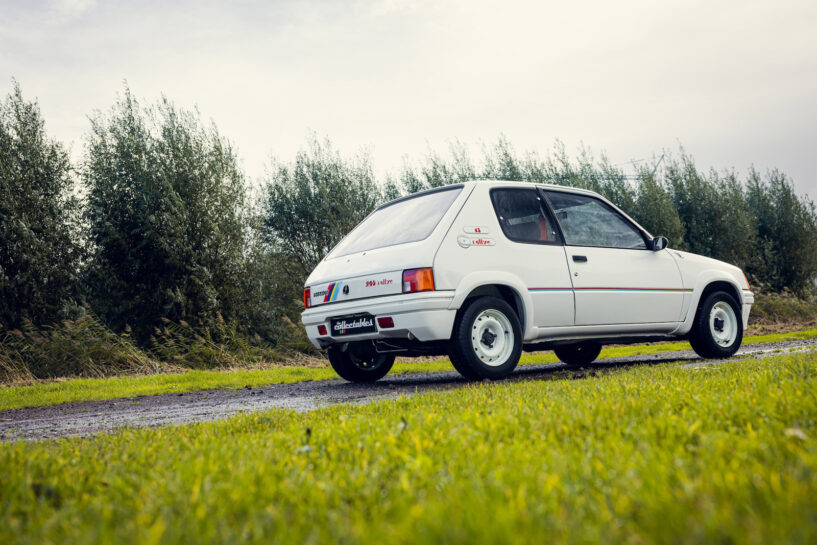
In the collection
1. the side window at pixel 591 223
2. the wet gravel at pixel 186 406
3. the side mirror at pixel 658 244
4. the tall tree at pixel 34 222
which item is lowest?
the wet gravel at pixel 186 406

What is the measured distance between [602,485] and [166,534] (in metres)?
1.24

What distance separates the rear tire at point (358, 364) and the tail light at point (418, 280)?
5.18 feet

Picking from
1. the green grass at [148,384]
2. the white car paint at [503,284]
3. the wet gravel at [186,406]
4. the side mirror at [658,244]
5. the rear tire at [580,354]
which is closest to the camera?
the wet gravel at [186,406]

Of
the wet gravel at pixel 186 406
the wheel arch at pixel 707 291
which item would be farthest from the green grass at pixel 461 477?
the wheel arch at pixel 707 291

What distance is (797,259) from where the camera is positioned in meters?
22.3

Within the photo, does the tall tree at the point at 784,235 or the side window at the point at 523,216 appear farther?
the tall tree at the point at 784,235

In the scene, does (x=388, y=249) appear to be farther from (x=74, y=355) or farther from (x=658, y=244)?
(x=74, y=355)

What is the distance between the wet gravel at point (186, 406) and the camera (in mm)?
5008

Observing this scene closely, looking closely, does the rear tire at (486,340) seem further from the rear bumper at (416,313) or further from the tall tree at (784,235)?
the tall tree at (784,235)

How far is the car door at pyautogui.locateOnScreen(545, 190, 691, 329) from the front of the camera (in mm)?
7152

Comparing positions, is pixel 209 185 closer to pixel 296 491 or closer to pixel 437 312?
pixel 437 312

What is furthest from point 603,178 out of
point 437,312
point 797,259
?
point 437,312

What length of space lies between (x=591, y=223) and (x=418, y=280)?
2613 mm

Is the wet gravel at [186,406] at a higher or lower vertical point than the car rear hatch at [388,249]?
lower
